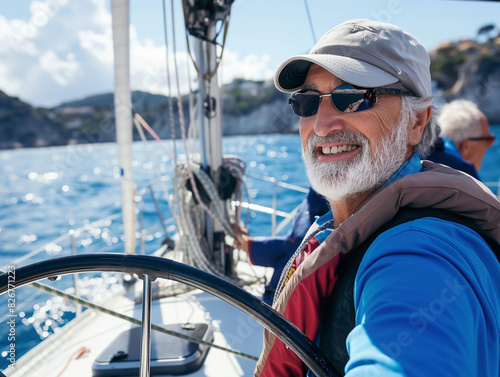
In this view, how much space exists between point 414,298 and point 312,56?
1.78 feet

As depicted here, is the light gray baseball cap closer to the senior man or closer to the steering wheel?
the senior man

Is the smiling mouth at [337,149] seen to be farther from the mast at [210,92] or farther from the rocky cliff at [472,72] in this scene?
the rocky cliff at [472,72]

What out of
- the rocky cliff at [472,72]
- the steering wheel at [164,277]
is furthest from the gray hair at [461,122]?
the rocky cliff at [472,72]

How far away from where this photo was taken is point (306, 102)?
886 mm

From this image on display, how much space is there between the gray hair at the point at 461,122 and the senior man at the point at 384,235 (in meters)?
1.41

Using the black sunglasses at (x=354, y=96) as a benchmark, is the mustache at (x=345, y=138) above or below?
below

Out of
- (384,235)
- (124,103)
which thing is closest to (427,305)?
(384,235)

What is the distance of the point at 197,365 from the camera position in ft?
4.66

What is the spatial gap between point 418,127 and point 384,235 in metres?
0.43

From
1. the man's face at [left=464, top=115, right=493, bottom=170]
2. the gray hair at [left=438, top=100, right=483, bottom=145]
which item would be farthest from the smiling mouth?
the man's face at [left=464, top=115, right=493, bottom=170]

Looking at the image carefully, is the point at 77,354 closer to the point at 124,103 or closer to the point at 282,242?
the point at 282,242

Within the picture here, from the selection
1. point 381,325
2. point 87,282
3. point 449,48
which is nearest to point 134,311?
point 381,325

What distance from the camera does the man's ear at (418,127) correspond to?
851 millimetres

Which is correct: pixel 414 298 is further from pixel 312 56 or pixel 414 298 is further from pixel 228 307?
pixel 228 307
